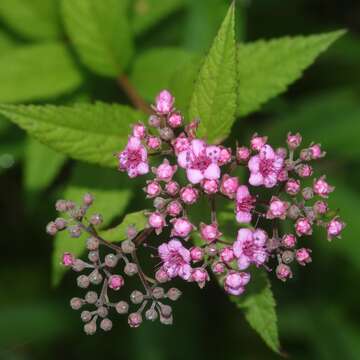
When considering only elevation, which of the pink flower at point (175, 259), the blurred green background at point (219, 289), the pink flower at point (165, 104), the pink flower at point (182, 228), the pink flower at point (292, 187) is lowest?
the blurred green background at point (219, 289)

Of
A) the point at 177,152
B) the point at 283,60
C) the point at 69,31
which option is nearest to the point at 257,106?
the point at 283,60

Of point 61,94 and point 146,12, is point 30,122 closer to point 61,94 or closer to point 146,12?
point 61,94

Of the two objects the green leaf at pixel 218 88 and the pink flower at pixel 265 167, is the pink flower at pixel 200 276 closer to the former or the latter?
the pink flower at pixel 265 167

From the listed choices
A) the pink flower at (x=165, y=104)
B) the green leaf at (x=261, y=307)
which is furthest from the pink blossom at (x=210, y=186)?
the green leaf at (x=261, y=307)

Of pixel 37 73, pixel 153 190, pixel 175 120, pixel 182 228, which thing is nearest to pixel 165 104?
pixel 175 120

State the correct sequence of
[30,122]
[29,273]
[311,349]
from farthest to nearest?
[29,273], [311,349], [30,122]

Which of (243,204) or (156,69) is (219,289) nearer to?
(156,69)
